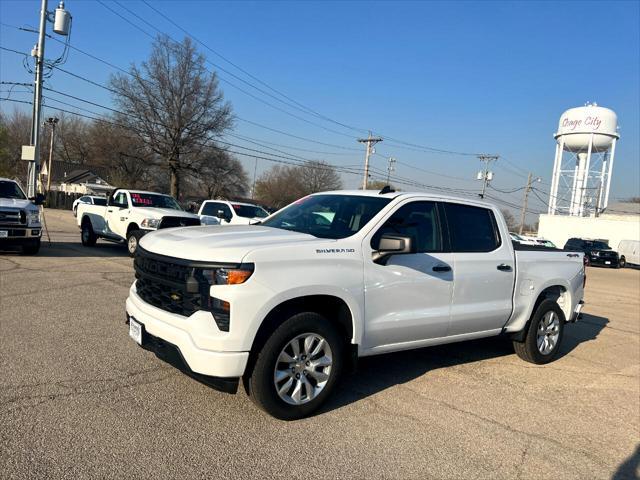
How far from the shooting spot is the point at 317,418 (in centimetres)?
405

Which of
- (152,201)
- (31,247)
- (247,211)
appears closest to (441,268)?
(31,247)

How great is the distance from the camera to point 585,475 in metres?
3.58

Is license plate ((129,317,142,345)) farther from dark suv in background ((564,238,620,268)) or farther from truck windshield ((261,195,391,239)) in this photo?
dark suv in background ((564,238,620,268))

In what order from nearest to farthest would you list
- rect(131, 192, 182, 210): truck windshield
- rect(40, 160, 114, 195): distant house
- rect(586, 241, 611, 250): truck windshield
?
rect(131, 192, 182, 210): truck windshield
rect(586, 241, 611, 250): truck windshield
rect(40, 160, 114, 195): distant house

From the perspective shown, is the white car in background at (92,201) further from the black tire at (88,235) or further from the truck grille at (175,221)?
the truck grille at (175,221)

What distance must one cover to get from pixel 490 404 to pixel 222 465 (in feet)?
8.78

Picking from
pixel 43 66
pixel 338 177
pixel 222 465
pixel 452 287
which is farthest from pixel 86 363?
pixel 338 177

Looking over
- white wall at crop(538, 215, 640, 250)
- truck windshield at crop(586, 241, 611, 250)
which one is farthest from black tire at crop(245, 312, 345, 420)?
white wall at crop(538, 215, 640, 250)

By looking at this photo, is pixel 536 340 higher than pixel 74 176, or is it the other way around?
pixel 74 176

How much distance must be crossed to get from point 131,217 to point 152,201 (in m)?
1.05

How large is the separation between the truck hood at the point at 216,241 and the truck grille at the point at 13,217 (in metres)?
8.27

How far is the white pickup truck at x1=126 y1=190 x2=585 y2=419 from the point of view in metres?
3.62

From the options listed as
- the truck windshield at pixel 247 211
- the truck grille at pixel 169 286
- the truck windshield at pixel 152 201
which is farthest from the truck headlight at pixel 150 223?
the truck grille at pixel 169 286

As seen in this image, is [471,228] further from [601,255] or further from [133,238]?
[601,255]
